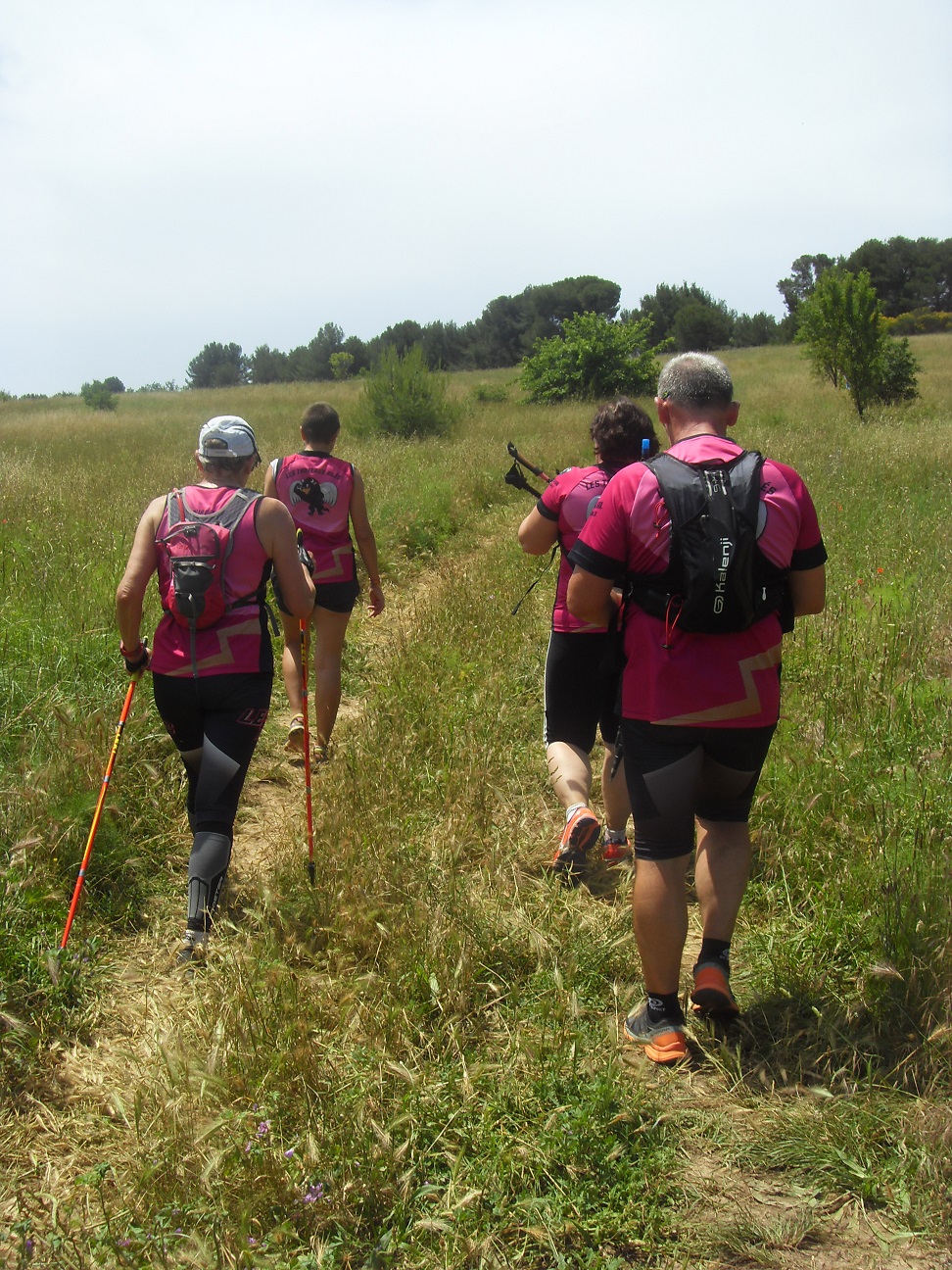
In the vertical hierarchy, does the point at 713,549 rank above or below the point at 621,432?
below

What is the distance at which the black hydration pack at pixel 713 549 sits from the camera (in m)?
2.48

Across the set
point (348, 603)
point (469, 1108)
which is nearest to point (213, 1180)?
point (469, 1108)

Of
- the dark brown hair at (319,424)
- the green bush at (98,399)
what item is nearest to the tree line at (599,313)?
the green bush at (98,399)

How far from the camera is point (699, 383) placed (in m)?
2.72

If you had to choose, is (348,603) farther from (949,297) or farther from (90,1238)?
(949,297)

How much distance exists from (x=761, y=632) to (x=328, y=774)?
256 centimetres

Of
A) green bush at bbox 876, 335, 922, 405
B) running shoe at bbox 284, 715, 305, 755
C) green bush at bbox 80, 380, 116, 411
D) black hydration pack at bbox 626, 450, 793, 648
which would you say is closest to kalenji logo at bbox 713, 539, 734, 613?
black hydration pack at bbox 626, 450, 793, 648

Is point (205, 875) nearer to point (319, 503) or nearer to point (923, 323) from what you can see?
point (319, 503)

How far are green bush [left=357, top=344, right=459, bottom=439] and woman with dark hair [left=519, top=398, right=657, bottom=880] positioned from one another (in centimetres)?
1588

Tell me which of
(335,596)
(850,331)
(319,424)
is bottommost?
(335,596)

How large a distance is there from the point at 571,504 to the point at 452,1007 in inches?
76.6

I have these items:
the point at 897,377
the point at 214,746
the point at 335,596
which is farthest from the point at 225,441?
the point at 897,377

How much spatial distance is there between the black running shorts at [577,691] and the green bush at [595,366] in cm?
2486

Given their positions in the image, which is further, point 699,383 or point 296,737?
point 296,737
